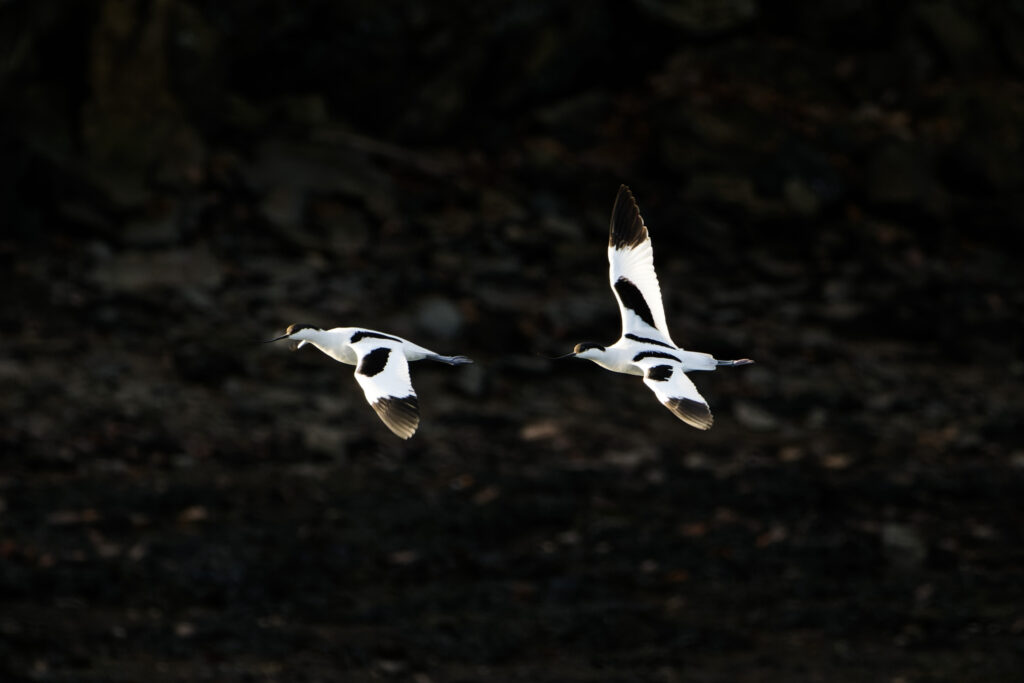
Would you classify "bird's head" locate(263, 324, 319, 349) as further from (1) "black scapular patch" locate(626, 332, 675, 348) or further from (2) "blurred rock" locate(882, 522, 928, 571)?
(2) "blurred rock" locate(882, 522, 928, 571)

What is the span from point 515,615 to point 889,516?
19.9 feet

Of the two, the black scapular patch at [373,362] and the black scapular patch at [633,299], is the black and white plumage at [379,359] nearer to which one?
the black scapular patch at [373,362]

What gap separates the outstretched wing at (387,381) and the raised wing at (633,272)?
41.5 inches

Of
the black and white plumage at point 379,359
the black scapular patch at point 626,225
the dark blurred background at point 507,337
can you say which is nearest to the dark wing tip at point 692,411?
the black and white plumage at point 379,359

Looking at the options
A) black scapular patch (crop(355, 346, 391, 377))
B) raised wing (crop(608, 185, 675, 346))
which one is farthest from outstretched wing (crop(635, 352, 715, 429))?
black scapular patch (crop(355, 346, 391, 377))

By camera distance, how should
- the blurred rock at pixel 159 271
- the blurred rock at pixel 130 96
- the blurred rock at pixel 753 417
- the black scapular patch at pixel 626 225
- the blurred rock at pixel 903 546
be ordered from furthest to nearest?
the blurred rock at pixel 130 96
the blurred rock at pixel 159 271
the blurred rock at pixel 753 417
the blurred rock at pixel 903 546
the black scapular patch at pixel 626 225

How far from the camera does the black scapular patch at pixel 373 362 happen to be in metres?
6.03

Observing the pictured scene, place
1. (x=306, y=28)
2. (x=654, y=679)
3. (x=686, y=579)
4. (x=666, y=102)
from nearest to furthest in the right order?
(x=654, y=679) < (x=686, y=579) < (x=306, y=28) < (x=666, y=102)

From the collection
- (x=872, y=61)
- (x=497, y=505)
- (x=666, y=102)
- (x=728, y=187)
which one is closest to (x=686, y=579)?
(x=497, y=505)

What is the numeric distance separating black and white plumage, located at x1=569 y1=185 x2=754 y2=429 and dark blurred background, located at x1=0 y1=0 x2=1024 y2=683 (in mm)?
13308

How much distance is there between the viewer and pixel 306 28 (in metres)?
27.0

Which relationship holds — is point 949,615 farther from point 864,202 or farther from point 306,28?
point 306,28

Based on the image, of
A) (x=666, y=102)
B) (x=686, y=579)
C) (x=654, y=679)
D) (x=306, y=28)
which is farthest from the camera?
(x=666, y=102)

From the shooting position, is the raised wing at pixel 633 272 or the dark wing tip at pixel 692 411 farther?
the raised wing at pixel 633 272
